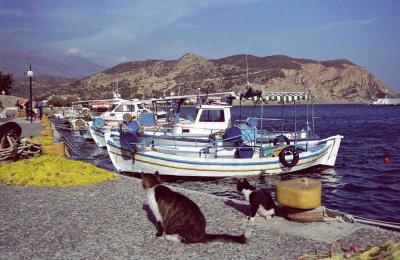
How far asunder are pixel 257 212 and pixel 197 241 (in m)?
2.01

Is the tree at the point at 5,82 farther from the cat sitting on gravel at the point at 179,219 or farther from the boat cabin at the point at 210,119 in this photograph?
the cat sitting on gravel at the point at 179,219

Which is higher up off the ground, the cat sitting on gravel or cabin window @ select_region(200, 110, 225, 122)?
cabin window @ select_region(200, 110, 225, 122)

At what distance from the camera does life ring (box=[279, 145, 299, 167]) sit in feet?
66.1

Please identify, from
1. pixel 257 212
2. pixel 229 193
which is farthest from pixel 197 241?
pixel 229 193

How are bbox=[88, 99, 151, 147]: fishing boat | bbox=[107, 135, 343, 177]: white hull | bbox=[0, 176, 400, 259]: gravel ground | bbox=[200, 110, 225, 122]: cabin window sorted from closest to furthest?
bbox=[0, 176, 400, 259]: gravel ground → bbox=[107, 135, 343, 177]: white hull → bbox=[200, 110, 225, 122]: cabin window → bbox=[88, 99, 151, 147]: fishing boat

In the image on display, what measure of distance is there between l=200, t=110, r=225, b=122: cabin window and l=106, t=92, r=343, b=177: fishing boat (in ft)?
4.22

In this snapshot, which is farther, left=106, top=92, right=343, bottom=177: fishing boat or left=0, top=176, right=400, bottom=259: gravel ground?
left=106, top=92, right=343, bottom=177: fishing boat

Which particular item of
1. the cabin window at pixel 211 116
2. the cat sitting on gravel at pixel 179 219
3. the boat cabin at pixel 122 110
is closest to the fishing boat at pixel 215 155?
the cabin window at pixel 211 116

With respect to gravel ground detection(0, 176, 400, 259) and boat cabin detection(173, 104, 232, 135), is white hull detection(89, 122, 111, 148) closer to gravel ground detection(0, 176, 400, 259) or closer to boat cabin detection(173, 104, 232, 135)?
boat cabin detection(173, 104, 232, 135)

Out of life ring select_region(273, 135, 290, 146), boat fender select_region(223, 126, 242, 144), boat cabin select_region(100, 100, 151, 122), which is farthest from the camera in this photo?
boat cabin select_region(100, 100, 151, 122)

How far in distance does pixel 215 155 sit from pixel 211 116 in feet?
14.3

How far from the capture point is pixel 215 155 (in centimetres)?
1981

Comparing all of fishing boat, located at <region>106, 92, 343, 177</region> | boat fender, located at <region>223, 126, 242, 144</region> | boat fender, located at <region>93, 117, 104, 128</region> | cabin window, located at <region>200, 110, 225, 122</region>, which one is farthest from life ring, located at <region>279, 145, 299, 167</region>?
boat fender, located at <region>93, 117, 104, 128</region>

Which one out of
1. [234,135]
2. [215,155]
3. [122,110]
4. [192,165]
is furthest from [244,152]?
[122,110]
